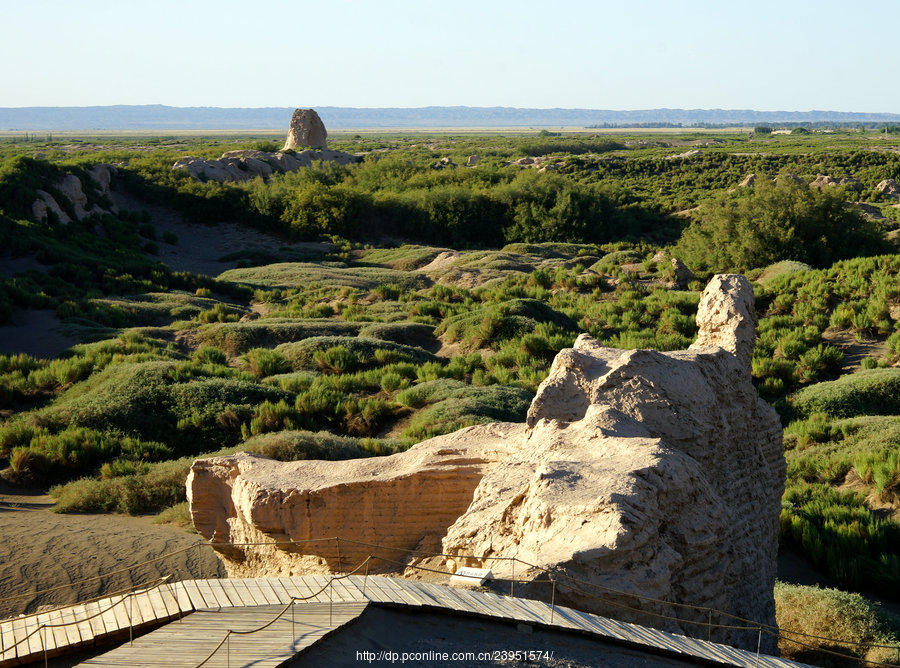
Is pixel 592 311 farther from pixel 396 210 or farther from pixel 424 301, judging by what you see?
pixel 396 210

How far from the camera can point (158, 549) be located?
950 cm

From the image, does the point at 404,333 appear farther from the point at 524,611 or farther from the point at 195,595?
the point at 524,611

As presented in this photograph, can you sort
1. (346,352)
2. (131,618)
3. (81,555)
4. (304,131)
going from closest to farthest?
1. (131,618)
2. (81,555)
3. (346,352)
4. (304,131)

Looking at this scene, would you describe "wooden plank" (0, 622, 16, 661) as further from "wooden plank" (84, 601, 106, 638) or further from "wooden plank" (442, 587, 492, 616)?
"wooden plank" (442, 587, 492, 616)

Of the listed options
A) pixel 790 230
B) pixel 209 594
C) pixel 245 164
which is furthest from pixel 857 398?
pixel 245 164

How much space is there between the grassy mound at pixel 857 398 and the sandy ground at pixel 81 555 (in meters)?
11.2

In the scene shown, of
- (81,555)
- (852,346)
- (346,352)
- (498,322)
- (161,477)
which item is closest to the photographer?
(81,555)

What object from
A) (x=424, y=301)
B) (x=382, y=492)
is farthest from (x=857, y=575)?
(x=424, y=301)

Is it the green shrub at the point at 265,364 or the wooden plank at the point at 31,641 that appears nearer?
the wooden plank at the point at 31,641

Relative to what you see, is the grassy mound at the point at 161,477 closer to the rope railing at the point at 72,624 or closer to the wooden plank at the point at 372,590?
the rope railing at the point at 72,624

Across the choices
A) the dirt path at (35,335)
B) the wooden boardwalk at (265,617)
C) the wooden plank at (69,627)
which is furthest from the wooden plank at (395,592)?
the dirt path at (35,335)

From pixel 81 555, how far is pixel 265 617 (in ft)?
17.8

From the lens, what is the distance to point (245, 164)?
55.5 m

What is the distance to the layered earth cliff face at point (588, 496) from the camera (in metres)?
5.25
